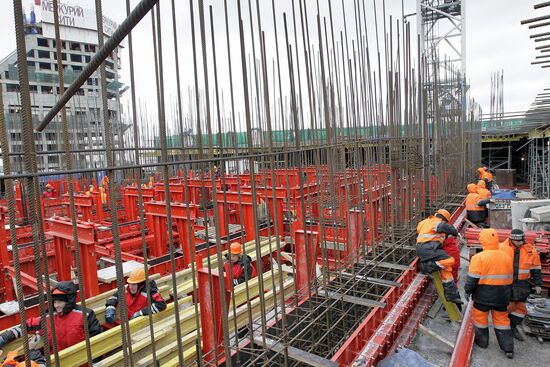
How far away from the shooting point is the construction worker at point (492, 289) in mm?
4562

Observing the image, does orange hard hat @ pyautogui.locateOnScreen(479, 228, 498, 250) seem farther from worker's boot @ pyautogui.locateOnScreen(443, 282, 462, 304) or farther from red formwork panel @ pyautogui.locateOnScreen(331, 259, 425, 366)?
red formwork panel @ pyautogui.locateOnScreen(331, 259, 425, 366)

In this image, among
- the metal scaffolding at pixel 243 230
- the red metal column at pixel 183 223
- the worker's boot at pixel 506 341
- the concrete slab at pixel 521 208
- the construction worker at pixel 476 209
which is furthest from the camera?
the construction worker at pixel 476 209

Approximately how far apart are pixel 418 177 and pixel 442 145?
433cm

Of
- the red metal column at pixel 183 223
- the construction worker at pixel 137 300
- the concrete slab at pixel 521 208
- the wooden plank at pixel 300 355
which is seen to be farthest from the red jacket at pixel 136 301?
the concrete slab at pixel 521 208

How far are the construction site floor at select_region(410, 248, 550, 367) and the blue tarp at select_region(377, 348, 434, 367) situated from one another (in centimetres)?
100

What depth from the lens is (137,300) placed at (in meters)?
4.18

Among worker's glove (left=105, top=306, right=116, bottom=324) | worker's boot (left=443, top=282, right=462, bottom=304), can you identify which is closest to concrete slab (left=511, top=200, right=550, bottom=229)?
worker's boot (left=443, top=282, right=462, bottom=304)

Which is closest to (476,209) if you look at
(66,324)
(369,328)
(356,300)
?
(356,300)

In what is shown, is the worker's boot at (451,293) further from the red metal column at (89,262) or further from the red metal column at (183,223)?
the red metal column at (89,262)

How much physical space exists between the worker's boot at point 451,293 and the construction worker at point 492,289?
0.23 metres

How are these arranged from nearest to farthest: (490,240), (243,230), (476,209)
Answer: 1. (243,230)
2. (490,240)
3. (476,209)

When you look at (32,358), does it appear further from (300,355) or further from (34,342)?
(300,355)

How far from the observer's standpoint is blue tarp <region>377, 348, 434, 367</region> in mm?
3499

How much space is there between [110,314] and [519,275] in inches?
208
